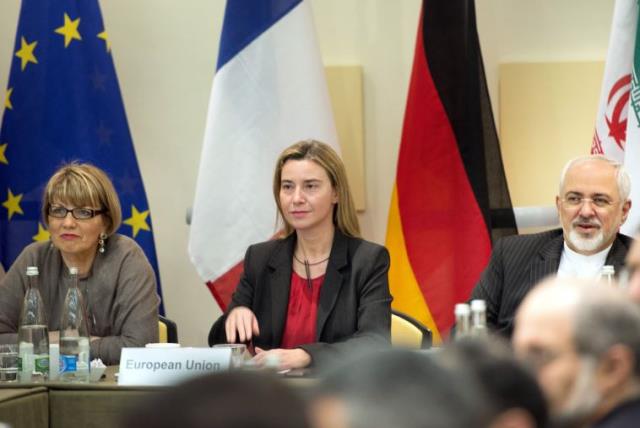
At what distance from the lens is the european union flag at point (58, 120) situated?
491 cm

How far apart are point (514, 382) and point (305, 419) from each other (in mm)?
308

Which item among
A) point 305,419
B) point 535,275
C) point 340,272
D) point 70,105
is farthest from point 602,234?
point 305,419

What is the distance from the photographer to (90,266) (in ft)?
12.6

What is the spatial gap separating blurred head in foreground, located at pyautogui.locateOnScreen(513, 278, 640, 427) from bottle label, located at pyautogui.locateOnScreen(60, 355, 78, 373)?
1.99 metres

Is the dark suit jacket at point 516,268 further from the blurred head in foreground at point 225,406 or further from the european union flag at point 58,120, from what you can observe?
the blurred head in foreground at point 225,406

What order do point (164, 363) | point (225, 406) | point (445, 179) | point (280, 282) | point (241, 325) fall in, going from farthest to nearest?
point (445, 179) < point (280, 282) < point (241, 325) < point (164, 363) < point (225, 406)

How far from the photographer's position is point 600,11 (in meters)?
5.05

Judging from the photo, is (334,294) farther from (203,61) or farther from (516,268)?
(203,61)

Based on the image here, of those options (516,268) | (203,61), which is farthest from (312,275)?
(203,61)

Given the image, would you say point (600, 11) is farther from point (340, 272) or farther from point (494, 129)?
point (340, 272)

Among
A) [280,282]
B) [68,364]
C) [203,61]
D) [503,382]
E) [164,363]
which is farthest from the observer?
[203,61]

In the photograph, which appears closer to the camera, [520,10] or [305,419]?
[305,419]

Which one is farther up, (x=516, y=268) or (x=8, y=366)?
(x=516, y=268)

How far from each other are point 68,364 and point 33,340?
0.57 feet
